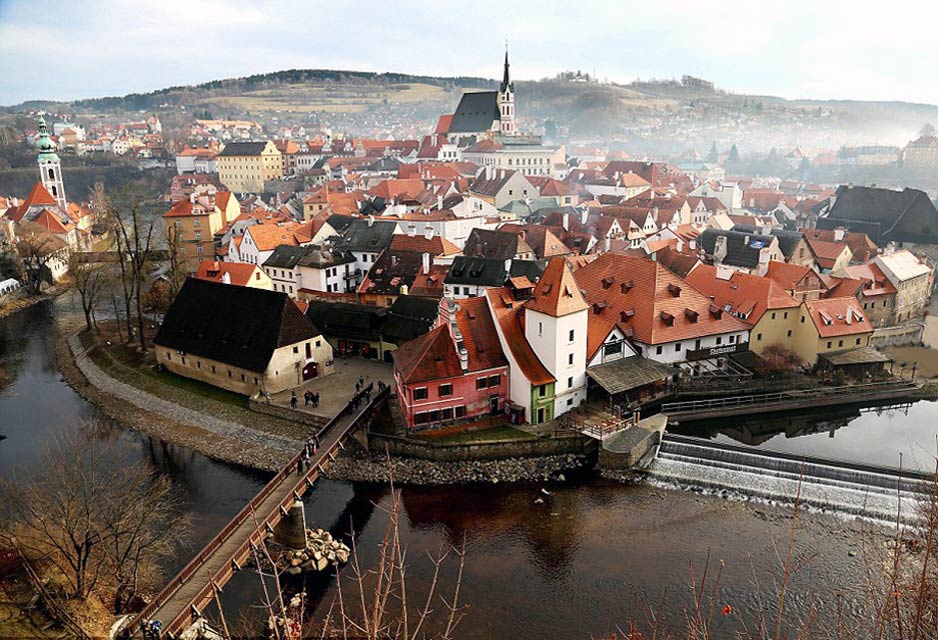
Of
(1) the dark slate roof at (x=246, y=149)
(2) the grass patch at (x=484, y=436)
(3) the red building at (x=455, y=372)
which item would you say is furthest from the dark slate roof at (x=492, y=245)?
(1) the dark slate roof at (x=246, y=149)

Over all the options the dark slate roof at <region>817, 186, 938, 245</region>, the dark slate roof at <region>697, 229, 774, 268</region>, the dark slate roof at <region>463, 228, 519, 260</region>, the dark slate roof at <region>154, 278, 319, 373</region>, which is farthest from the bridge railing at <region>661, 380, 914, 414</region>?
the dark slate roof at <region>817, 186, 938, 245</region>

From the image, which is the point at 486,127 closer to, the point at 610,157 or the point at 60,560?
the point at 610,157

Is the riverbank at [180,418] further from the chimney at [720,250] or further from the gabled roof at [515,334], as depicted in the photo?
the chimney at [720,250]

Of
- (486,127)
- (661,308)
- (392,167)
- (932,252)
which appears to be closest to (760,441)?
(661,308)

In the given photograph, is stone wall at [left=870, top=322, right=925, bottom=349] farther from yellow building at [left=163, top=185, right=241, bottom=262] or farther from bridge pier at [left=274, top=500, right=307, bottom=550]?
yellow building at [left=163, top=185, right=241, bottom=262]

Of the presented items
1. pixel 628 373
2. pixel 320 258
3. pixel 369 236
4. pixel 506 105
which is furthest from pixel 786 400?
pixel 506 105

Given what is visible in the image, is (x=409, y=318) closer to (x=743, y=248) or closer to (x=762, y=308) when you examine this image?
(x=762, y=308)
